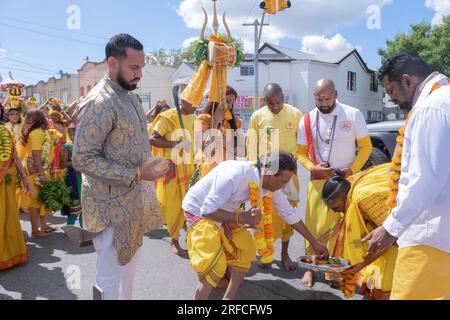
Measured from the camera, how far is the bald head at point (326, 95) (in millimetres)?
3670

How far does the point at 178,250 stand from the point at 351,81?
30872mm

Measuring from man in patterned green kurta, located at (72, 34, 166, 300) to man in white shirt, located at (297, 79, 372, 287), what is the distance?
1872 millimetres

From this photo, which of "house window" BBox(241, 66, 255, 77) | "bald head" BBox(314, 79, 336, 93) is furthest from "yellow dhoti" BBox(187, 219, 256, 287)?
"house window" BBox(241, 66, 255, 77)

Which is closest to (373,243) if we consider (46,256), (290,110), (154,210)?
(154,210)

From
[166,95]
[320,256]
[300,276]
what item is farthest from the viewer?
[166,95]

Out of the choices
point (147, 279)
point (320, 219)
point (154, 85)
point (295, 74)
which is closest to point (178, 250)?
point (147, 279)

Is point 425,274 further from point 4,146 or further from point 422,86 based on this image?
point 4,146

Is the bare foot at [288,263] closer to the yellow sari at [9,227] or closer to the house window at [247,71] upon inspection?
the yellow sari at [9,227]

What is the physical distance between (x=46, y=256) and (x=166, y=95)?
33.8 meters

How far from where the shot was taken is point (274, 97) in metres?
4.36

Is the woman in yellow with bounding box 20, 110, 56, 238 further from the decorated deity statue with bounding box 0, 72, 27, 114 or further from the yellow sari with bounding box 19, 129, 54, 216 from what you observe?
the decorated deity statue with bounding box 0, 72, 27, 114

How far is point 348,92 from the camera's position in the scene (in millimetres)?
31969

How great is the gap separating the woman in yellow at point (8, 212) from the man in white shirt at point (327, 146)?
3075mm

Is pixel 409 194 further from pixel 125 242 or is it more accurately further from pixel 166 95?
pixel 166 95
